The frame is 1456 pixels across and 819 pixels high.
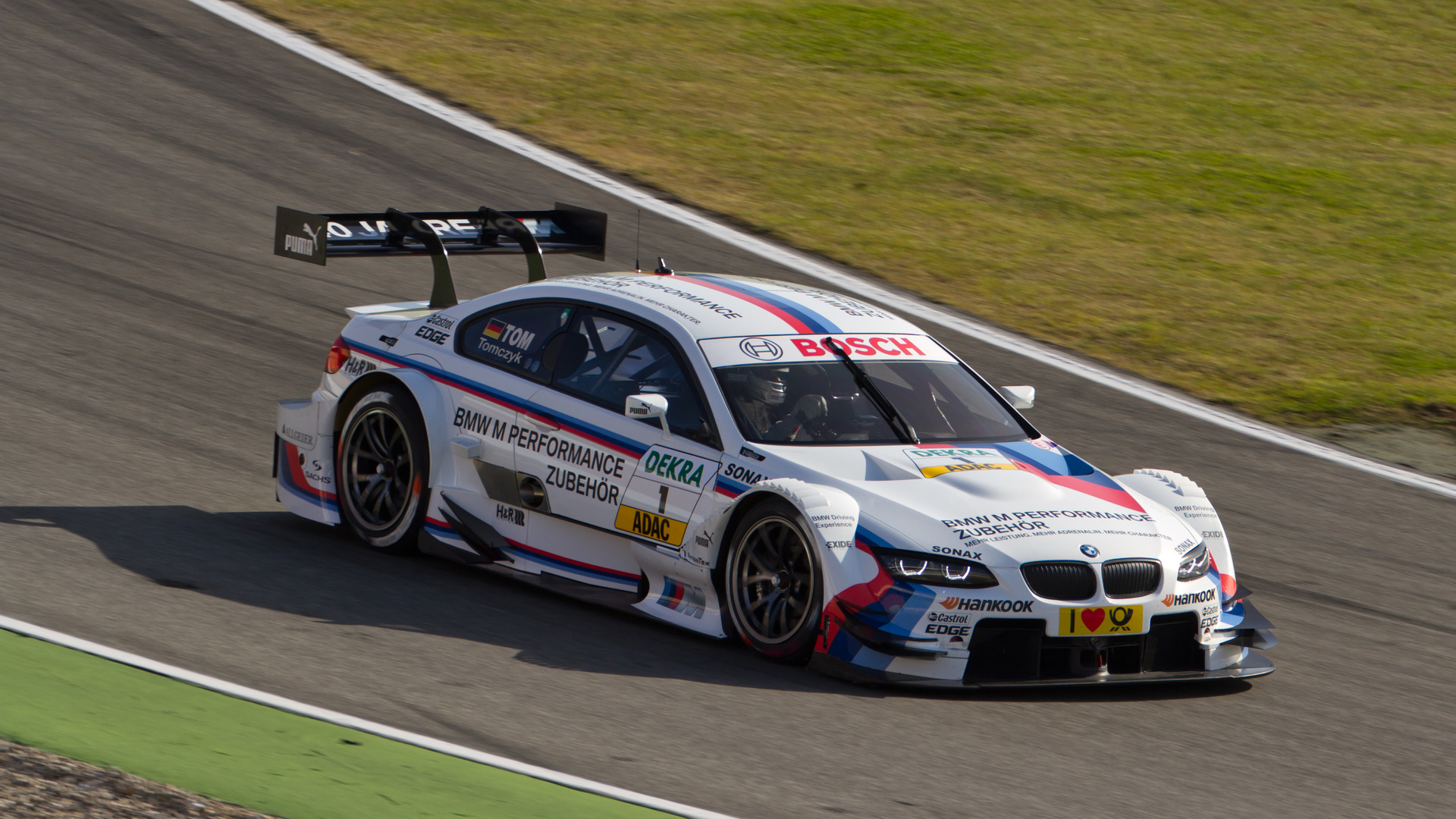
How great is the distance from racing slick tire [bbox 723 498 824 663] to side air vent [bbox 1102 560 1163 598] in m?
1.14

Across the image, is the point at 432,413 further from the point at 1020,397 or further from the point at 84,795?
the point at 84,795

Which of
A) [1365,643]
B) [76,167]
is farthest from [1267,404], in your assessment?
[76,167]

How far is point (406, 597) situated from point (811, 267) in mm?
7940

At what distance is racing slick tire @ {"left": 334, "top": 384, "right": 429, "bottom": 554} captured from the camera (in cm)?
842

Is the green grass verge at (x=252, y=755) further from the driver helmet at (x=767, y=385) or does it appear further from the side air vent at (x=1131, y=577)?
the driver helmet at (x=767, y=385)

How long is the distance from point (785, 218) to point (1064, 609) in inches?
395

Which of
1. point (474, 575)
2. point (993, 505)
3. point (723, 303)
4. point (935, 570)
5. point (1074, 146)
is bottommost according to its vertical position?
point (474, 575)

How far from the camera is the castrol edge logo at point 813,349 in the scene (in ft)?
25.4

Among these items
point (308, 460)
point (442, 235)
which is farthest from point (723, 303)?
point (308, 460)

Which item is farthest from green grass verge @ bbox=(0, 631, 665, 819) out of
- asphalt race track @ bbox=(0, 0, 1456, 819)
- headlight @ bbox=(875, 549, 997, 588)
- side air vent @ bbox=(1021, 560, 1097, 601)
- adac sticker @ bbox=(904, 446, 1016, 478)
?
adac sticker @ bbox=(904, 446, 1016, 478)

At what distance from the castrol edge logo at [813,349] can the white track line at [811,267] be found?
4830 mm

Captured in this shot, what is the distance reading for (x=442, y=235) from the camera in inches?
377

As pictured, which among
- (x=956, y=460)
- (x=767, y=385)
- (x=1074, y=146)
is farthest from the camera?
(x=1074, y=146)

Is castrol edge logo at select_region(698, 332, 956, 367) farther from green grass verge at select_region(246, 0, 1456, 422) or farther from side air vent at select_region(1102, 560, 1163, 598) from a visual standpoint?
green grass verge at select_region(246, 0, 1456, 422)
